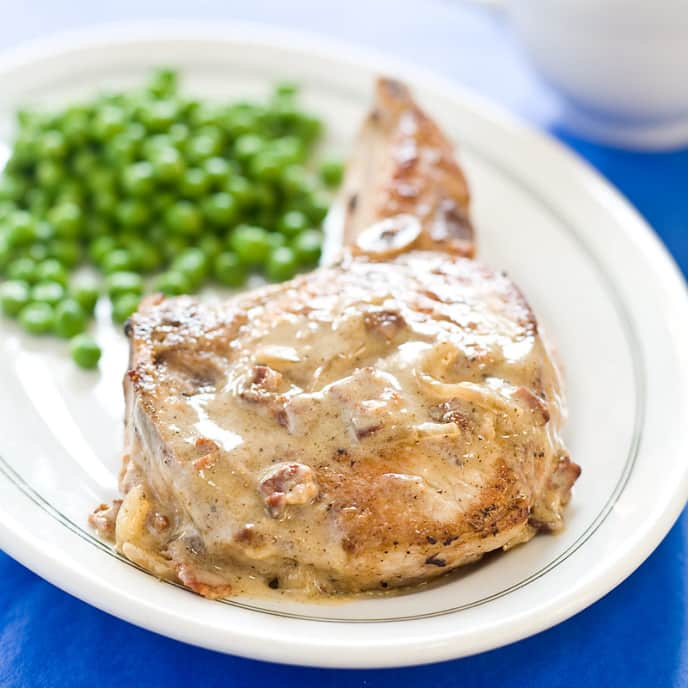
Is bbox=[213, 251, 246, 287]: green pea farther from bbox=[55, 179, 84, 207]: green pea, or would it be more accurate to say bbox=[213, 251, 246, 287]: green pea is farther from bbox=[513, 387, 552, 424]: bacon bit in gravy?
bbox=[513, 387, 552, 424]: bacon bit in gravy

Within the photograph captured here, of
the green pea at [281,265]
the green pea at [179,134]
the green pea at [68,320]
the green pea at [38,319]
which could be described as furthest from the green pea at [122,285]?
the green pea at [179,134]

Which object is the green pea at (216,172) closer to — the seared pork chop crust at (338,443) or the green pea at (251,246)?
the green pea at (251,246)

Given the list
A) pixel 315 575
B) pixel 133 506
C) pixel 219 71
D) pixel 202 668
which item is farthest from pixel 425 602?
pixel 219 71

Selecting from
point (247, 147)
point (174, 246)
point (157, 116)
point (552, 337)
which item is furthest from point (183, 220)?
point (552, 337)

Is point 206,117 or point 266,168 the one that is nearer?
point 266,168

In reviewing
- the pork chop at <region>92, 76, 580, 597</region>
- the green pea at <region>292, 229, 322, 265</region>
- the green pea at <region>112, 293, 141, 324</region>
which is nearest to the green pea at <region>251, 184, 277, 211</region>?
the green pea at <region>292, 229, 322, 265</region>

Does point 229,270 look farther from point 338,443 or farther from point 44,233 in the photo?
point 338,443

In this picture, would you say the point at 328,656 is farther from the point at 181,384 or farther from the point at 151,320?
the point at 151,320
